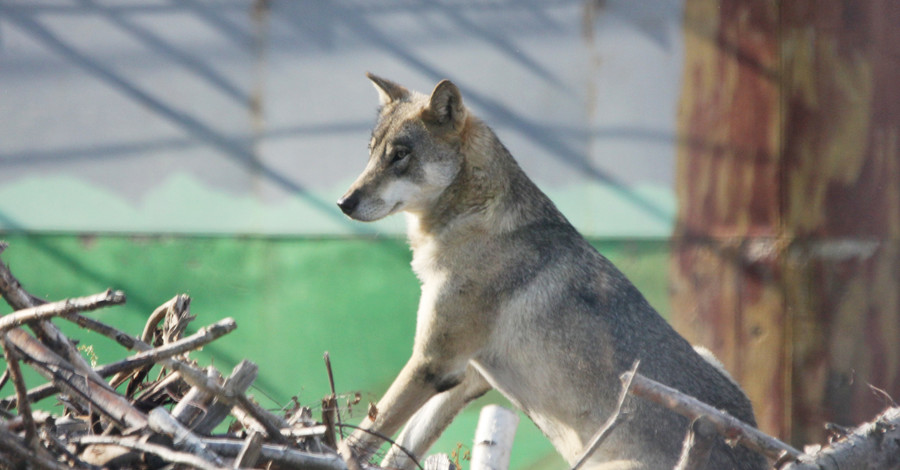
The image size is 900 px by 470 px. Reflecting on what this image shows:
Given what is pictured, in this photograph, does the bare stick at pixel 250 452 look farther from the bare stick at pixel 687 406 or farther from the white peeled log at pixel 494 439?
the white peeled log at pixel 494 439

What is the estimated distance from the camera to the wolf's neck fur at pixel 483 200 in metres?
4.05

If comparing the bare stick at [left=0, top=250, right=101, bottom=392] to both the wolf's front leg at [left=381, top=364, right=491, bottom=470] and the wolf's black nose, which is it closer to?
the wolf's black nose

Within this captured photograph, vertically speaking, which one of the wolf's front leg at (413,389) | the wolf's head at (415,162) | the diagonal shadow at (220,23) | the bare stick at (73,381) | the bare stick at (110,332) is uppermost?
the diagonal shadow at (220,23)

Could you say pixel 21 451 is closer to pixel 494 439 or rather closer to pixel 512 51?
pixel 494 439

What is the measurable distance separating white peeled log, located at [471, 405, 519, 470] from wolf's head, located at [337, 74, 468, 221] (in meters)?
0.94

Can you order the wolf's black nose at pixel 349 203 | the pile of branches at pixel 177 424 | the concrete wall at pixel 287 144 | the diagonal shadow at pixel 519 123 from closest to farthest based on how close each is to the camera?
the pile of branches at pixel 177 424 < the wolf's black nose at pixel 349 203 < the concrete wall at pixel 287 144 < the diagonal shadow at pixel 519 123

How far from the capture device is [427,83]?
627 cm

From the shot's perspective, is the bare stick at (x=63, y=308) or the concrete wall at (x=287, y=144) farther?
the concrete wall at (x=287, y=144)

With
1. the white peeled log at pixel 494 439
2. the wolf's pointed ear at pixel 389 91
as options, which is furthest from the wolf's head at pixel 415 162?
the white peeled log at pixel 494 439

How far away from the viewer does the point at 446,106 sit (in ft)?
13.6

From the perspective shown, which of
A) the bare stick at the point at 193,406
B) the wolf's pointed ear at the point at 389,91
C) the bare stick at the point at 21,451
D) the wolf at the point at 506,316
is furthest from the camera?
the wolf's pointed ear at the point at 389,91

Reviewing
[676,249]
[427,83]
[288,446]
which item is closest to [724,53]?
[676,249]

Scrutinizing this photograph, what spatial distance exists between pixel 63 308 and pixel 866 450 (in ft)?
6.41

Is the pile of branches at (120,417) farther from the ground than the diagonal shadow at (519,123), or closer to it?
closer to it
